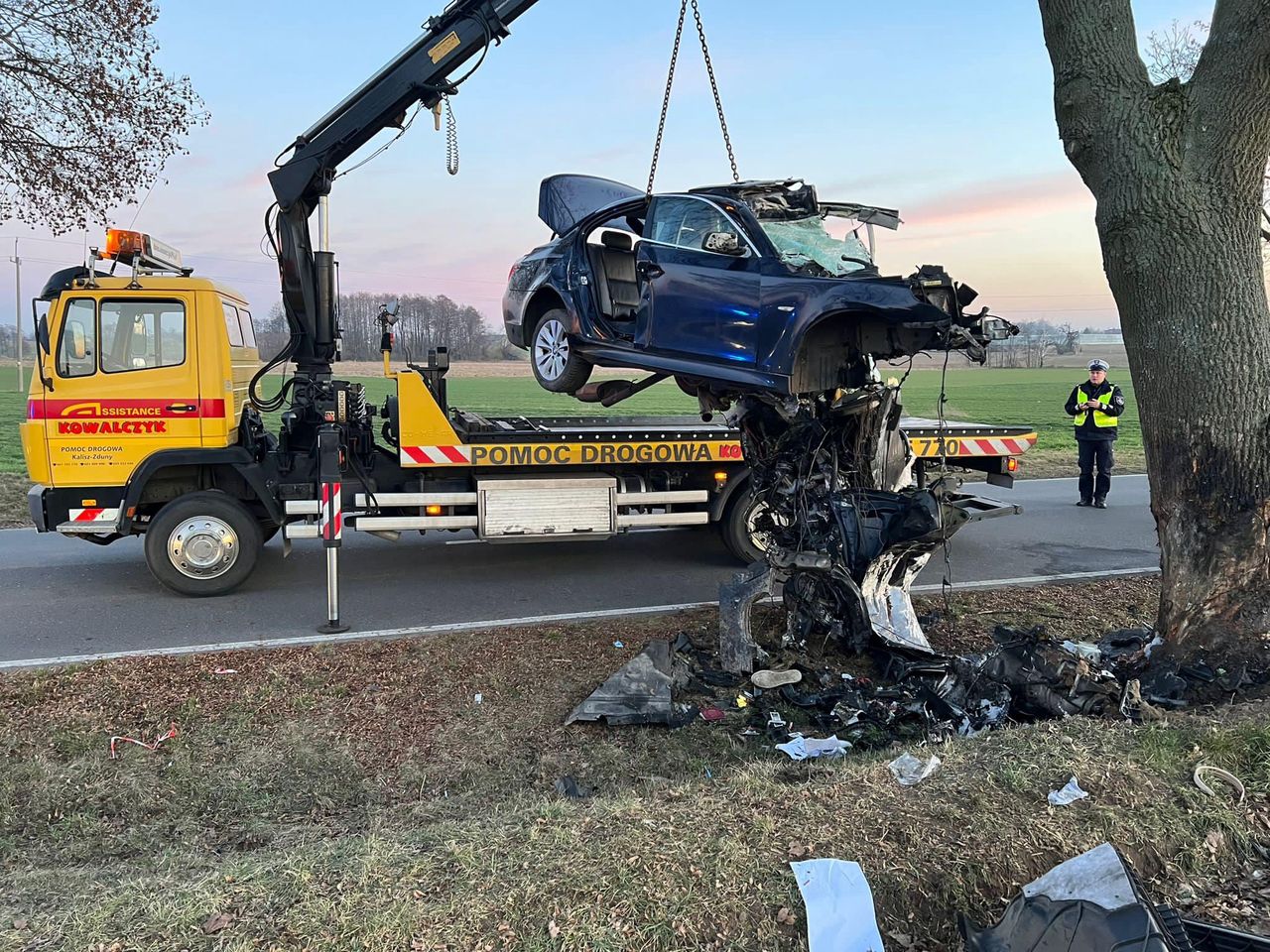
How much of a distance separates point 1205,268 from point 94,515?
790 cm

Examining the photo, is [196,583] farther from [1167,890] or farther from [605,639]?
[1167,890]

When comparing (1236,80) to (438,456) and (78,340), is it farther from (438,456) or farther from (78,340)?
(78,340)

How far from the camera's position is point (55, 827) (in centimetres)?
385

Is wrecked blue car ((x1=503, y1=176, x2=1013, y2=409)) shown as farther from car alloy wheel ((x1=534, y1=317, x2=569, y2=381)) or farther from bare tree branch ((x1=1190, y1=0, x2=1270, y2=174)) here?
bare tree branch ((x1=1190, y1=0, x2=1270, y2=174))

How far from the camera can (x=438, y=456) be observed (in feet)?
25.4

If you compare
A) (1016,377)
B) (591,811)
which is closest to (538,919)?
(591,811)

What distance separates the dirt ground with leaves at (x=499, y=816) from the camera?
8.80ft

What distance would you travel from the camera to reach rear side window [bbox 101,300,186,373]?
7199 millimetres

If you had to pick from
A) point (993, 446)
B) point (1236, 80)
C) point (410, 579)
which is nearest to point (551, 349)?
point (410, 579)

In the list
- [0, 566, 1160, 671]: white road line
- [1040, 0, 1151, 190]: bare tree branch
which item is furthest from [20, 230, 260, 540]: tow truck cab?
[1040, 0, 1151, 190]: bare tree branch

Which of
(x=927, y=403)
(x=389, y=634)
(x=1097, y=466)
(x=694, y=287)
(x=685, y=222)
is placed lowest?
(x=389, y=634)

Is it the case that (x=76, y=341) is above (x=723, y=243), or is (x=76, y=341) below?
below

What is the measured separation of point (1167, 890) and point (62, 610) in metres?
7.19

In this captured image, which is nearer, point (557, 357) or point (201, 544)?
point (201, 544)
